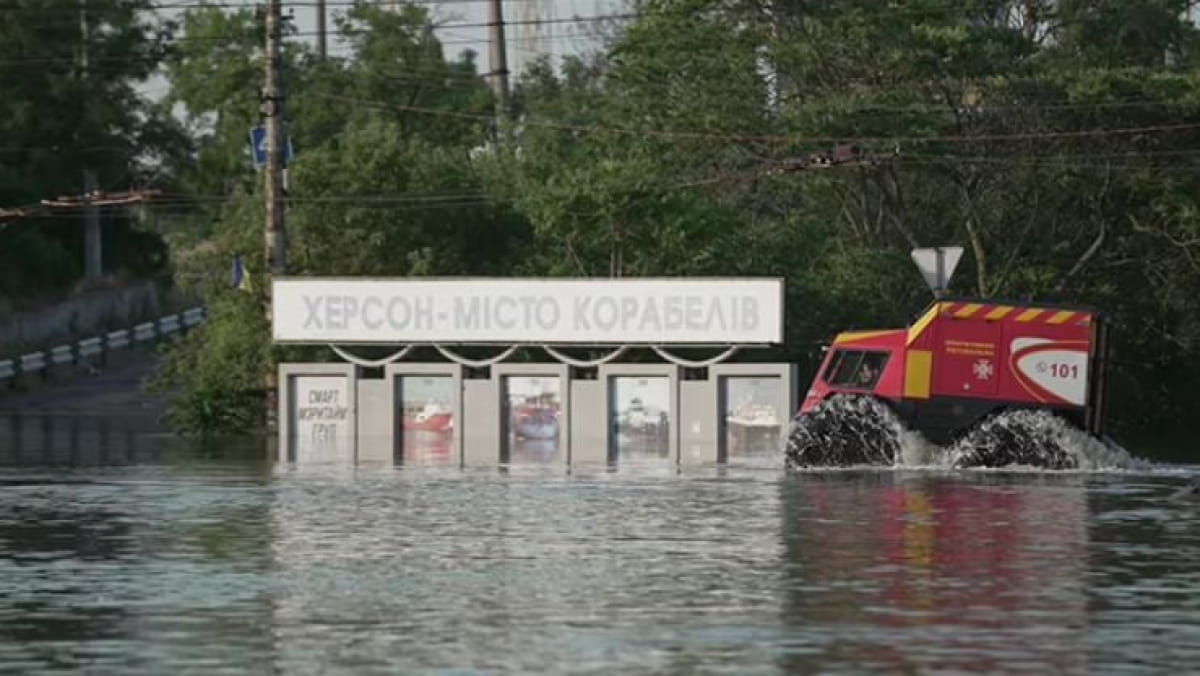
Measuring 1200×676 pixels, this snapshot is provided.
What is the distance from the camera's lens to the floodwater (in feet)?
61.3

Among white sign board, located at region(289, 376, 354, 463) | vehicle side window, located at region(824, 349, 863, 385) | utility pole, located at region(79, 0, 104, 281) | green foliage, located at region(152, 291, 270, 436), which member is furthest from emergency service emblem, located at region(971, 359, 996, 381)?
utility pole, located at region(79, 0, 104, 281)

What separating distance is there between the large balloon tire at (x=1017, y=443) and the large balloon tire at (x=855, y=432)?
1165 mm

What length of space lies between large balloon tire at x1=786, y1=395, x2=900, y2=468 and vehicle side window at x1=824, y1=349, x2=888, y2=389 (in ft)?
0.93

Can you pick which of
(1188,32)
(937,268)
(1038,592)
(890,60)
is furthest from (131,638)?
(1188,32)

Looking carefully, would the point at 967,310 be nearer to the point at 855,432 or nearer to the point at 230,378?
the point at 855,432

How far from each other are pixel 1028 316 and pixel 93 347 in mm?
52952

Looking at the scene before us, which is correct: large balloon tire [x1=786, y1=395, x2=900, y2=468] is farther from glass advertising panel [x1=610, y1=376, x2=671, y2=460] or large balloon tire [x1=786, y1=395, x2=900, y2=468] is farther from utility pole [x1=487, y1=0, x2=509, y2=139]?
utility pole [x1=487, y1=0, x2=509, y2=139]

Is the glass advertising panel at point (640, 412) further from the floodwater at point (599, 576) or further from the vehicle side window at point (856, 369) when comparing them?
the floodwater at point (599, 576)

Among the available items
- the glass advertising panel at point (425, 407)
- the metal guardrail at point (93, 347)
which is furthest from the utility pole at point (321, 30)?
the glass advertising panel at point (425, 407)

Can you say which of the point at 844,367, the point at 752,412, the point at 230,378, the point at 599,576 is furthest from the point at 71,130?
the point at 599,576

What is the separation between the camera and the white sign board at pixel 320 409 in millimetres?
56031

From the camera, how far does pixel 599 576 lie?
2431cm

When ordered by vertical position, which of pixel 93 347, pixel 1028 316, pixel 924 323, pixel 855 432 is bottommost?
pixel 855 432

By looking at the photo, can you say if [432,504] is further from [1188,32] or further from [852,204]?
[1188,32]
